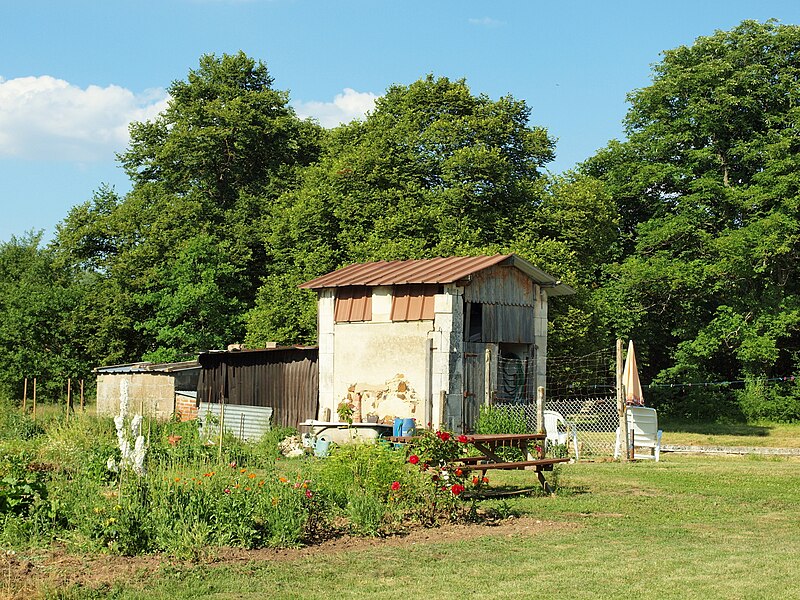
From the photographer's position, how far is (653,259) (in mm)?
34938

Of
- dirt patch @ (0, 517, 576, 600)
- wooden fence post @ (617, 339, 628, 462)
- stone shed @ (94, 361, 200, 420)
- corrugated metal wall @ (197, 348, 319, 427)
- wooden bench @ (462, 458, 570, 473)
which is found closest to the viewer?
dirt patch @ (0, 517, 576, 600)

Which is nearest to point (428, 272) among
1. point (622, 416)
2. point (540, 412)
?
point (540, 412)

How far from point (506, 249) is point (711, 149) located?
34.6 feet

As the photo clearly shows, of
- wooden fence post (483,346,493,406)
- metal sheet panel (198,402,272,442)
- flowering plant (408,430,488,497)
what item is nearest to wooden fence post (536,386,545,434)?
wooden fence post (483,346,493,406)

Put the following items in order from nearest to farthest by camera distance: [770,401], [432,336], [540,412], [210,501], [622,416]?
[210,501], [540,412], [622,416], [432,336], [770,401]

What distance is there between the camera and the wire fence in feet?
71.2

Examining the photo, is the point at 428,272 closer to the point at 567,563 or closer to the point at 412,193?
the point at 412,193

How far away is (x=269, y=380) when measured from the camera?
25391 mm

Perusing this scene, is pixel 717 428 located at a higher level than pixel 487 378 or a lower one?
lower

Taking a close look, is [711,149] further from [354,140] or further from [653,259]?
[354,140]

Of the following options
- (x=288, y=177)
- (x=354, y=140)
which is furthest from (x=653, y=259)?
(x=288, y=177)

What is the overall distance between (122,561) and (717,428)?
→ 2739cm

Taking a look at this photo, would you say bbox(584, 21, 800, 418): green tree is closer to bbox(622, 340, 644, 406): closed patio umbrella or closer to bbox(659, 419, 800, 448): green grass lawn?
bbox(659, 419, 800, 448): green grass lawn

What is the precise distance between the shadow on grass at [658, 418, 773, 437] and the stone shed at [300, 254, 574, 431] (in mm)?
10318
